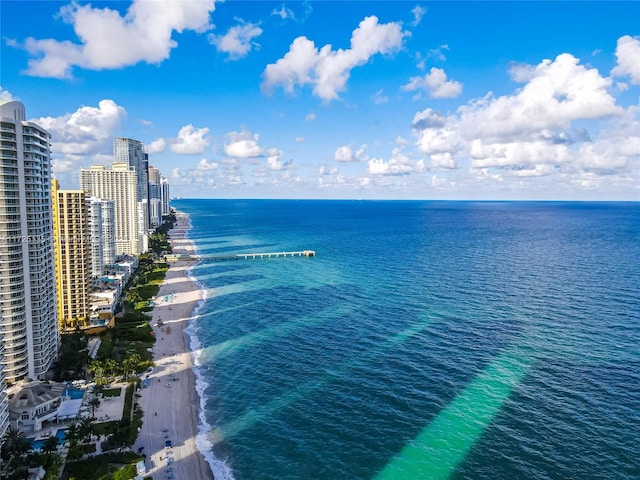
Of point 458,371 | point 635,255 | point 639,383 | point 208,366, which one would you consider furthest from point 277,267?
point 635,255

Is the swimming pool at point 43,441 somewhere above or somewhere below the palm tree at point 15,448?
below

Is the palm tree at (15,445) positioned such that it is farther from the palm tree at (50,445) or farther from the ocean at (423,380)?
the ocean at (423,380)

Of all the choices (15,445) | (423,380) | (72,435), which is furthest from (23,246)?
(423,380)

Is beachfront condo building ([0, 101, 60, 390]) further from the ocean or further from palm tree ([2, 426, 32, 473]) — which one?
the ocean

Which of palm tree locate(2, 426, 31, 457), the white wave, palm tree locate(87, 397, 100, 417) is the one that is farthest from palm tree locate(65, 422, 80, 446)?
the white wave

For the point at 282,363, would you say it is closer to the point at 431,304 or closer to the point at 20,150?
the point at 431,304

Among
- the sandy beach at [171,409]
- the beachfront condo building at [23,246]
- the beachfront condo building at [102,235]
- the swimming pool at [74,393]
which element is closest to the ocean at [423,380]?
the sandy beach at [171,409]
